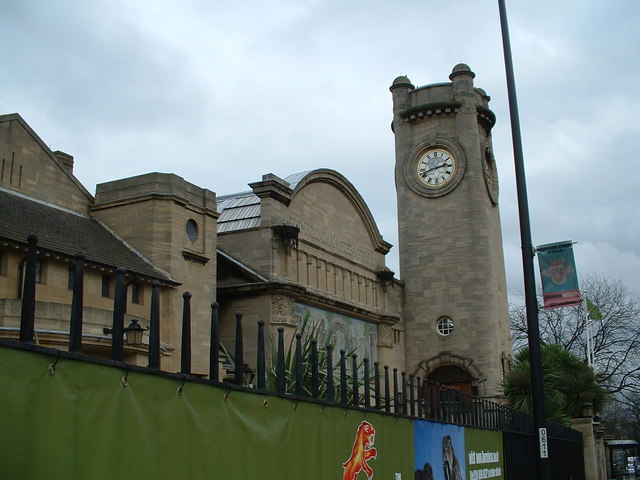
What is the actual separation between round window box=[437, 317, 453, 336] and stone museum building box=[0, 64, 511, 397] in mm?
223

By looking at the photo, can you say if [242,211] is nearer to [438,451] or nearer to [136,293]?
[136,293]

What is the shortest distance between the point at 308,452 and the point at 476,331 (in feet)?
120

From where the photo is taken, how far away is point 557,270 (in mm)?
13922

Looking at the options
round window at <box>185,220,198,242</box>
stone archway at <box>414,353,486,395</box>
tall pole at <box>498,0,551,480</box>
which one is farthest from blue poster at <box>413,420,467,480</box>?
stone archway at <box>414,353,486,395</box>

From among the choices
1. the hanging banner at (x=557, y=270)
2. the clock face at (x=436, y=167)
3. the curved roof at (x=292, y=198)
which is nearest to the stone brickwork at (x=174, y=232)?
the curved roof at (x=292, y=198)

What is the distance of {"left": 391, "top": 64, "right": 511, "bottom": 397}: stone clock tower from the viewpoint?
43.0 m

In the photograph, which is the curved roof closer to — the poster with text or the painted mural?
the painted mural

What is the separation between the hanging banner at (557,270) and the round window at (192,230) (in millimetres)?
16501

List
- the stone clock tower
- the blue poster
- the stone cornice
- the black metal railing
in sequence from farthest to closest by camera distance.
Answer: the stone clock tower
the stone cornice
the blue poster
the black metal railing

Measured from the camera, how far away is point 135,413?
5008 millimetres

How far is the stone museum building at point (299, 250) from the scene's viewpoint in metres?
23.2

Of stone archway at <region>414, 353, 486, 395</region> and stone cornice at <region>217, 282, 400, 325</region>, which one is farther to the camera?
stone archway at <region>414, 353, 486, 395</region>

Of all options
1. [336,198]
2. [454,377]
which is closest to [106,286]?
[336,198]

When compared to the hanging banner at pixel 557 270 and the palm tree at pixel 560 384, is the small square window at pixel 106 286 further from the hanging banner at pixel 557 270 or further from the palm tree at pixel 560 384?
the palm tree at pixel 560 384
